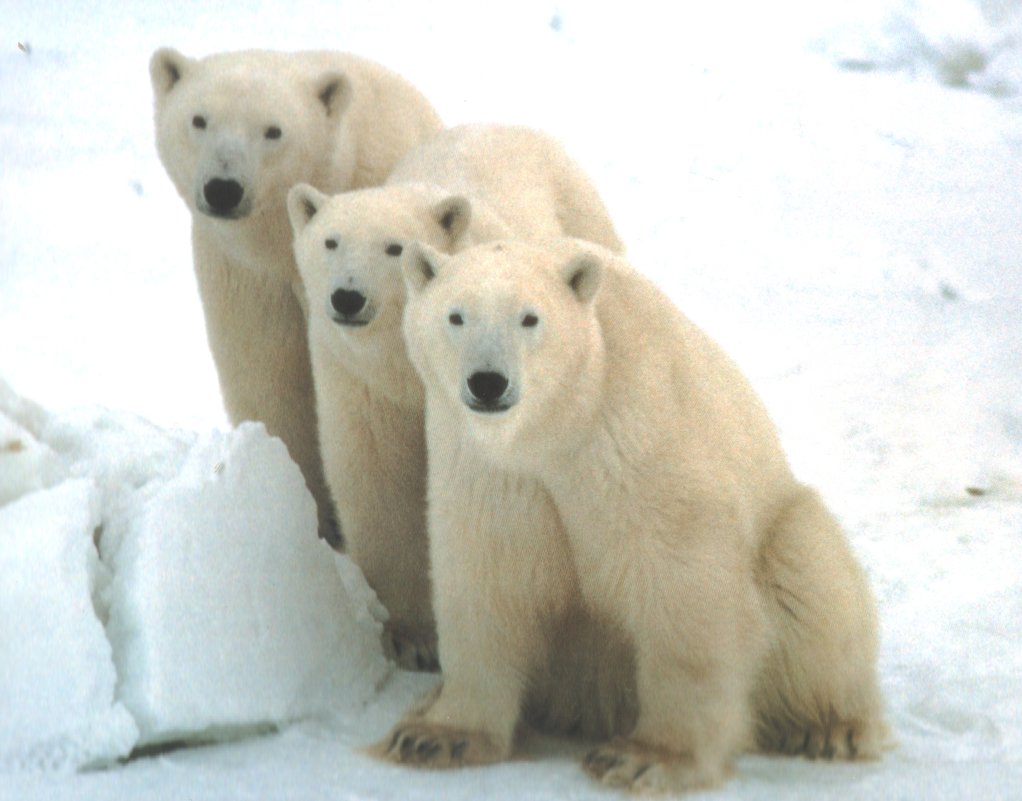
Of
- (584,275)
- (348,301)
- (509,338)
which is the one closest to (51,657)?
(348,301)

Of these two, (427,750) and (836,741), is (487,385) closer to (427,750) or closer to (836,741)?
(427,750)

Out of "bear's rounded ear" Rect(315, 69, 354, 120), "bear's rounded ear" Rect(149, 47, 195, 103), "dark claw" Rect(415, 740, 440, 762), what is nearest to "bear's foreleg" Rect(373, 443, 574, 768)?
"dark claw" Rect(415, 740, 440, 762)

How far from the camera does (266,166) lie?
4953 mm

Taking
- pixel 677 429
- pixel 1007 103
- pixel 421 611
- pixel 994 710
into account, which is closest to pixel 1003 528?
pixel 994 710

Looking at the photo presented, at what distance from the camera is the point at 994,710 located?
176 inches

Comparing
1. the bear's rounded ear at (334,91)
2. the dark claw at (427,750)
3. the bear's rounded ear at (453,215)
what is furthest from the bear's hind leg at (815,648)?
the bear's rounded ear at (334,91)

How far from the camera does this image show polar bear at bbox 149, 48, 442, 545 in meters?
4.90

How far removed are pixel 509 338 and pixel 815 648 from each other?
4.31ft

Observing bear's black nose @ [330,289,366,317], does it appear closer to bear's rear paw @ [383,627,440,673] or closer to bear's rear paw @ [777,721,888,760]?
bear's rear paw @ [383,627,440,673]

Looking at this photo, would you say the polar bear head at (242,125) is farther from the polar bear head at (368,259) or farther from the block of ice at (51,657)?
the block of ice at (51,657)

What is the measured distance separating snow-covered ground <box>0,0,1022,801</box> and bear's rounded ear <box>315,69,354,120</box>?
1240mm

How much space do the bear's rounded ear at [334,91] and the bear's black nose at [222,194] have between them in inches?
22.2

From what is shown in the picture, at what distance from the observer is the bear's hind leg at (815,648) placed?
156 inches

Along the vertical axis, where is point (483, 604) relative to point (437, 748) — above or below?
above
